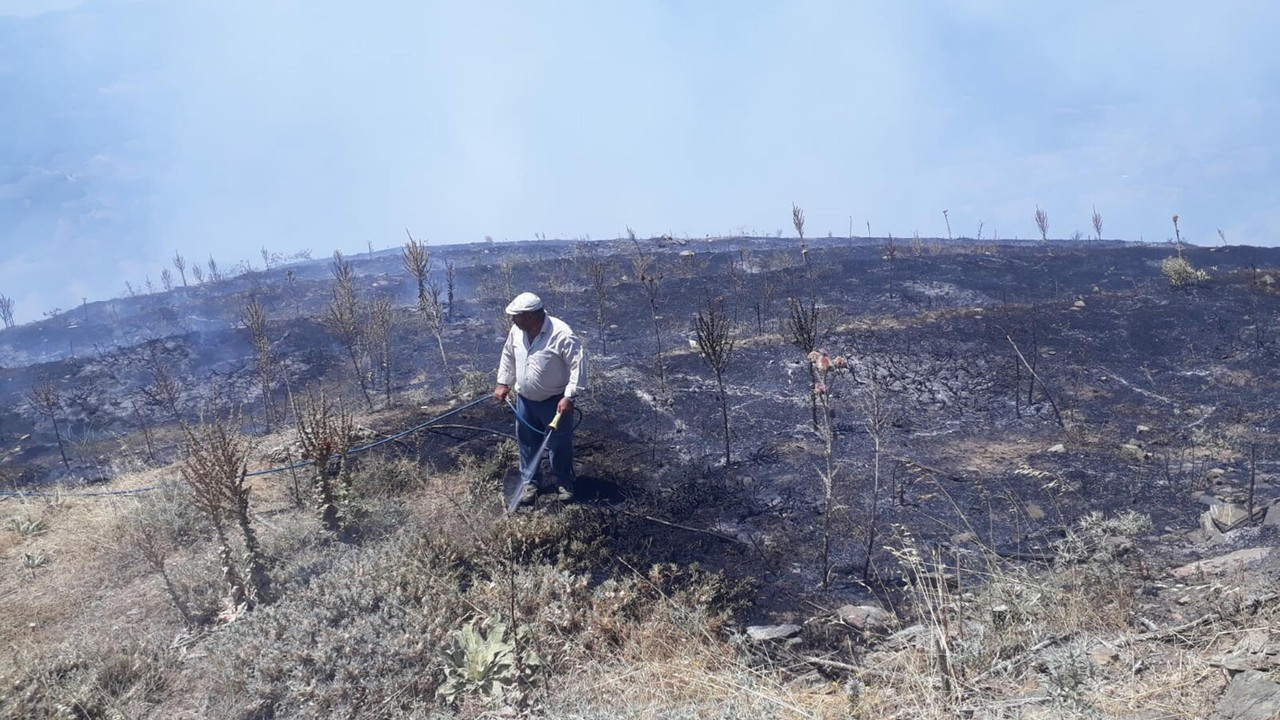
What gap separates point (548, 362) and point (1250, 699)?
440 centimetres

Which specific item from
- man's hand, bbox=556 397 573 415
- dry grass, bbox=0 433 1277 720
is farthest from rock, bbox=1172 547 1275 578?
man's hand, bbox=556 397 573 415

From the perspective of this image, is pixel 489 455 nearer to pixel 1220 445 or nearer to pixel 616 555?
pixel 616 555

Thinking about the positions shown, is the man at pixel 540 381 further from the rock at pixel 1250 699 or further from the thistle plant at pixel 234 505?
the rock at pixel 1250 699

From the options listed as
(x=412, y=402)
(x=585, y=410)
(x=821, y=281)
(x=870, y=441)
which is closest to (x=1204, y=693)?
(x=870, y=441)

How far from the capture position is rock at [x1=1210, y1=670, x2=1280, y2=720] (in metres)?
2.30

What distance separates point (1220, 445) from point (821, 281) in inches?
511

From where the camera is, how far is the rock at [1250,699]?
90.5 inches

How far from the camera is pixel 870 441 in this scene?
773cm

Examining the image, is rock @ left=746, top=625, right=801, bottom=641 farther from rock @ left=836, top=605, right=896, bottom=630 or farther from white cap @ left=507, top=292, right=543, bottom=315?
white cap @ left=507, top=292, right=543, bottom=315

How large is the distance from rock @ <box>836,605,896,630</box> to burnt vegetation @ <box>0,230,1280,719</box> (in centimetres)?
3

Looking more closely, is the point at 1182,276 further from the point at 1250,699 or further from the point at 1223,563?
the point at 1250,699

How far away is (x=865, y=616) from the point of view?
4.30 metres

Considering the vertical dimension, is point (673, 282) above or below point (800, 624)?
above

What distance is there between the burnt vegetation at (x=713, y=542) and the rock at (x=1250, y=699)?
0.12m
